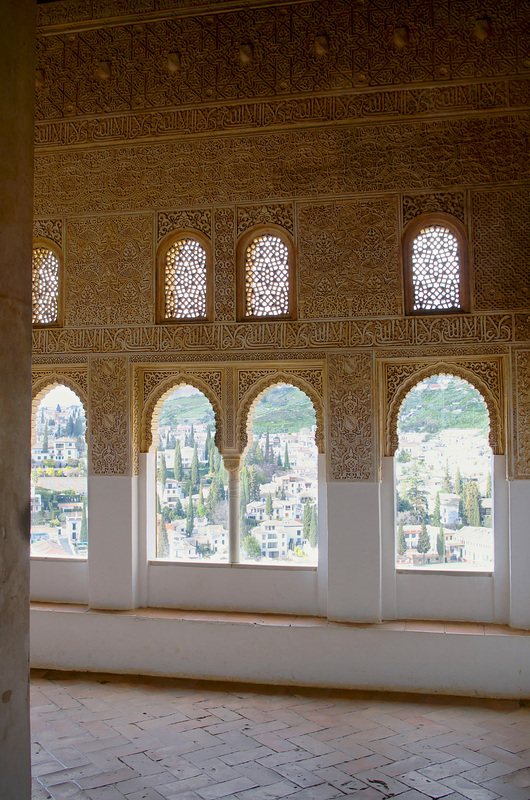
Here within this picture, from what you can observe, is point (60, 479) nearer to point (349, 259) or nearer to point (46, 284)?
point (46, 284)

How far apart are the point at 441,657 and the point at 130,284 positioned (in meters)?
4.03

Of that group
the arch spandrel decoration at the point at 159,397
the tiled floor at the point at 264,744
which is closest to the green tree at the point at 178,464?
the arch spandrel decoration at the point at 159,397

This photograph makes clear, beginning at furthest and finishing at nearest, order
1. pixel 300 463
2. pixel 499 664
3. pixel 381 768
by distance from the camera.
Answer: pixel 300 463, pixel 499 664, pixel 381 768

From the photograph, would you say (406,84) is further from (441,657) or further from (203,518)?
(441,657)

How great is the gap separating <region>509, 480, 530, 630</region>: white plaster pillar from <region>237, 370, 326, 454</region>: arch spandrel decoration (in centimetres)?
161

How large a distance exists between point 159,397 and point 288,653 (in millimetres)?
2445

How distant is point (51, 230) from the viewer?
21.4ft

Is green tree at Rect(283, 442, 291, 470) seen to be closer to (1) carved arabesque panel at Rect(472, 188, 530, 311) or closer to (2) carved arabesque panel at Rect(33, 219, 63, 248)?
(1) carved arabesque panel at Rect(472, 188, 530, 311)

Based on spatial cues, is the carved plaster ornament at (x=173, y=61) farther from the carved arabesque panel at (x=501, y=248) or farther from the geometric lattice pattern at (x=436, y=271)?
the carved arabesque panel at (x=501, y=248)

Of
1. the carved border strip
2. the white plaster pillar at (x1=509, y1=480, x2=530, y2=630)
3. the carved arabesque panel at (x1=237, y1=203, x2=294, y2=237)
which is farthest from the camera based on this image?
the carved arabesque panel at (x1=237, y1=203, x2=294, y2=237)

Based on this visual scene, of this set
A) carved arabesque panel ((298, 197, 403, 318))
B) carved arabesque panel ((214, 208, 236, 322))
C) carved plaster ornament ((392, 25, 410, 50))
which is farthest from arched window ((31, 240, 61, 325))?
carved plaster ornament ((392, 25, 410, 50))

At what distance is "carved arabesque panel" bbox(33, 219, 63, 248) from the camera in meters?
6.51

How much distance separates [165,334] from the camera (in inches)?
246

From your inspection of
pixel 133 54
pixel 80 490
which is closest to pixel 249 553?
pixel 80 490
